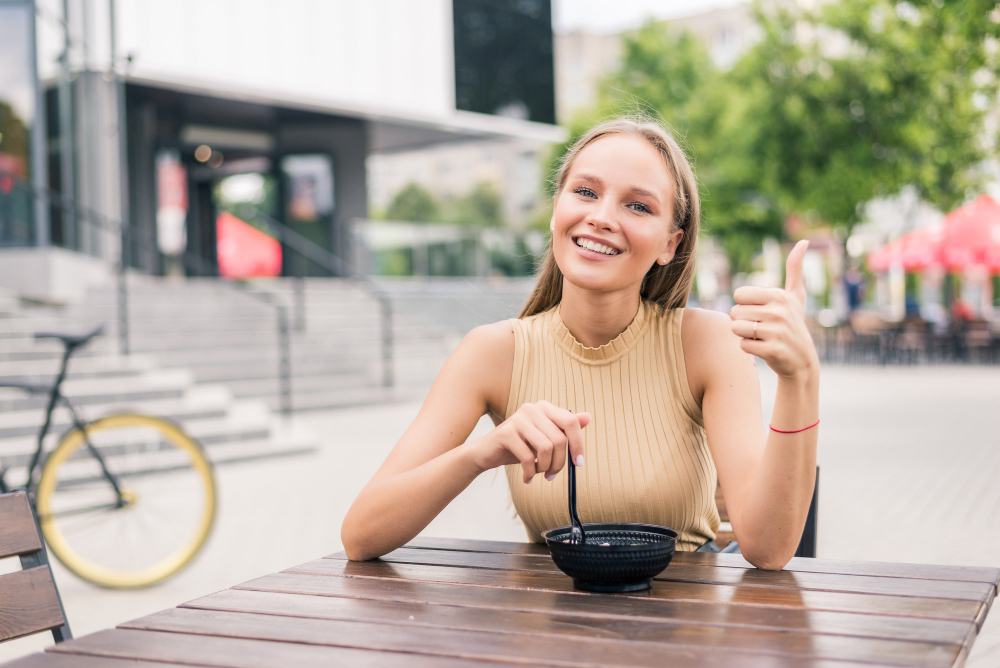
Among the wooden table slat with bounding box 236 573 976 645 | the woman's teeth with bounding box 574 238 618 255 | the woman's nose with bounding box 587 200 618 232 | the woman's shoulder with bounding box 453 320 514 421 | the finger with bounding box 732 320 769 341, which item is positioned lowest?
the wooden table slat with bounding box 236 573 976 645

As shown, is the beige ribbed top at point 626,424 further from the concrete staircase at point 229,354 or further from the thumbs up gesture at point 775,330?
the concrete staircase at point 229,354

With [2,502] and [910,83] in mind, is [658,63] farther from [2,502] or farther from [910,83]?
[2,502]

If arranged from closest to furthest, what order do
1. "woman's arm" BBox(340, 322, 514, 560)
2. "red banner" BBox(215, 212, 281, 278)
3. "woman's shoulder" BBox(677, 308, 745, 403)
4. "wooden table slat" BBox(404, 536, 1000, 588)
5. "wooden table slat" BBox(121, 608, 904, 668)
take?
1. "wooden table slat" BBox(121, 608, 904, 668)
2. "wooden table slat" BBox(404, 536, 1000, 588)
3. "woman's arm" BBox(340, 322, 514, 560)
4. "woman's shoulder" BBox(677, 308, 745, 403)
5. "red banner" BBox(215, 212, 281, 278)

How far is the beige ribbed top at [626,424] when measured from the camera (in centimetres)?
219

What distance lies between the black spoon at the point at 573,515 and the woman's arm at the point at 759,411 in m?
0.35

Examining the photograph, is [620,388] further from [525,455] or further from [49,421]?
[49,421]

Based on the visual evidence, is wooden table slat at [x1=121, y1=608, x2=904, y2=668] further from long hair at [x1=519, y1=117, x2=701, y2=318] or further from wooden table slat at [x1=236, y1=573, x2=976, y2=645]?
long hair at [x1=519, y1=117, x2=701, y2=318]

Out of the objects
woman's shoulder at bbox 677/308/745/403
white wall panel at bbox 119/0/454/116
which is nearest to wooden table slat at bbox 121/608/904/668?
woman's shoulder at bbox 677/308/745/403

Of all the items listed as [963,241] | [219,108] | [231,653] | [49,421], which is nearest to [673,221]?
[231,653]

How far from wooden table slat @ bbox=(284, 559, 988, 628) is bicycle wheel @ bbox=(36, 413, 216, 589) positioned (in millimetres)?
3235

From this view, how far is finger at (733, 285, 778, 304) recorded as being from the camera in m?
1.69

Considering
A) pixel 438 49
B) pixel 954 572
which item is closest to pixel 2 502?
pixel 954 572

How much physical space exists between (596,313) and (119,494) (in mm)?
3406

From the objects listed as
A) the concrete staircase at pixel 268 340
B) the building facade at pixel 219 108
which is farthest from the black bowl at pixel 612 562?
the building facade at pixel 219 108
